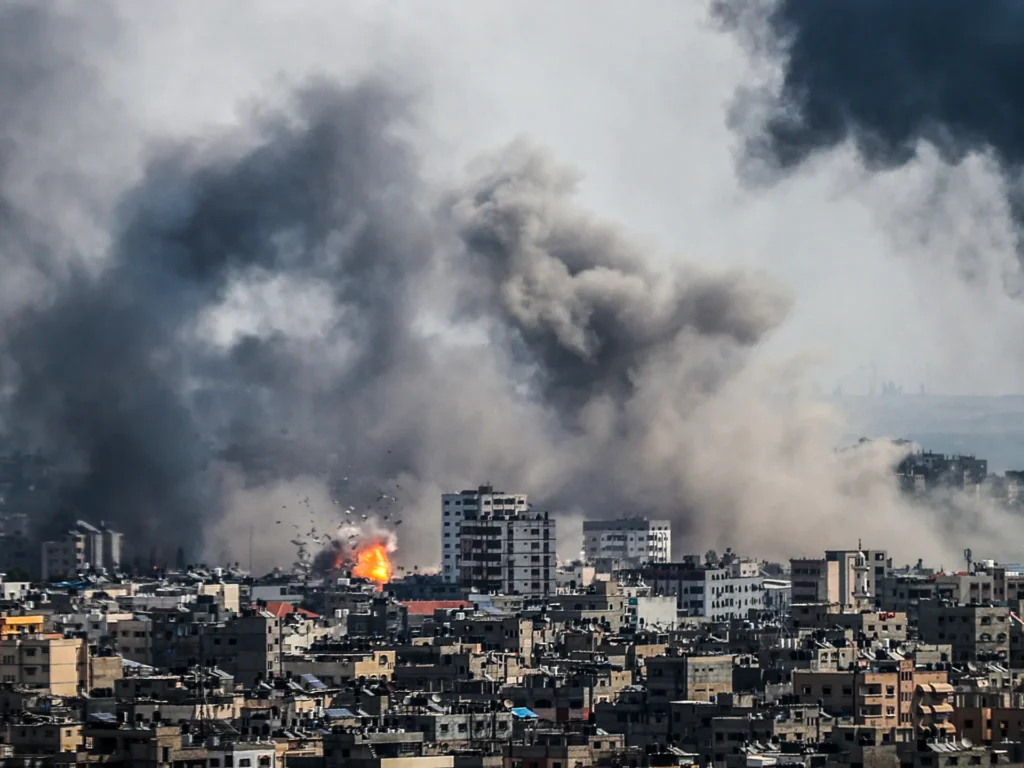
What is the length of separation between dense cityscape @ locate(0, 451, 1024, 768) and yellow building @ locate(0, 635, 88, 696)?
6 centimetres

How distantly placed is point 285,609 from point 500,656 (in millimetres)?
18182

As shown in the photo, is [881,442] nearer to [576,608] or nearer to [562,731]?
[576,608]

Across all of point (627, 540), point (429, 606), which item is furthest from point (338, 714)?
point (627, 540)

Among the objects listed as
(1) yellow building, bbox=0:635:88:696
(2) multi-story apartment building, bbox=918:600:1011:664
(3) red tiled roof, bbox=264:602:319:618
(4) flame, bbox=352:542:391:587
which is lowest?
(1) yellow building, bbox=0:635:88:696

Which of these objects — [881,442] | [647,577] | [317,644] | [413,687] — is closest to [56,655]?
[413,687]

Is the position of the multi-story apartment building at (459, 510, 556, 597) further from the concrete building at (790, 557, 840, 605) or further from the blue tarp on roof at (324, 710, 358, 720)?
the blue tarp on roof at (324, 710, 358, 720)

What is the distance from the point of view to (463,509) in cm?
11731

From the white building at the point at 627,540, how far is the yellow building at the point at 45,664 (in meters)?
51.5

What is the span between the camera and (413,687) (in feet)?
243

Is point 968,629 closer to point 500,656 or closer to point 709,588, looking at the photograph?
point 500,656

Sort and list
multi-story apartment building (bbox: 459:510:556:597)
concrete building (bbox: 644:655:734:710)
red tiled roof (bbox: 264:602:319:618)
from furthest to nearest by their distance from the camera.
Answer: multi-story apartment building (bbox: 459:510:556:597)
red tiled roof (bbox: 264:602:319:618)
concrete building (bbox: 644:655:734:710)

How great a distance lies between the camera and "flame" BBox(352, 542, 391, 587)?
11853 centimetres

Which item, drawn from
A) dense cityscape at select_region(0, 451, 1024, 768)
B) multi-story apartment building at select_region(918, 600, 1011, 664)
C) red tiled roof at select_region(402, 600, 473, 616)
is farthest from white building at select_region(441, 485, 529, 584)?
multi-story apartment building at select_region(918, 600, 1011, 664)

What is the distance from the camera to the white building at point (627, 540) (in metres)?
124
